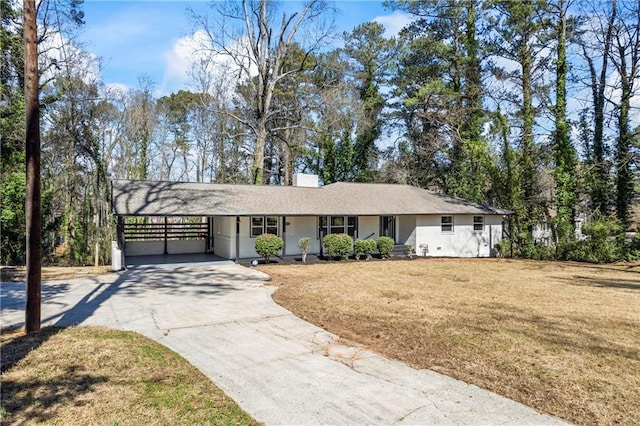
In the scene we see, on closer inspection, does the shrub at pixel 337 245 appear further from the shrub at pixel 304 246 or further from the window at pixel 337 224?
the window at pixel 337 224

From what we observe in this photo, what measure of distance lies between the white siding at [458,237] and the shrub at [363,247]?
10.3 feet

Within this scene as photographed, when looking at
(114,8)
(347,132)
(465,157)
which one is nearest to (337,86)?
(347,132)

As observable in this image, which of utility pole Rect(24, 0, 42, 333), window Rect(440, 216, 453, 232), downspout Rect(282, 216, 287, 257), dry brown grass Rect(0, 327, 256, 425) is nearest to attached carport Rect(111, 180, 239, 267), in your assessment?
downspout Rect(282, 216, 287, 257)

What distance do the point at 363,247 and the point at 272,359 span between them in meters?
12.3

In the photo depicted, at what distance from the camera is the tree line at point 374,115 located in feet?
61.3

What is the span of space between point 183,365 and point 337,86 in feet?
80.2

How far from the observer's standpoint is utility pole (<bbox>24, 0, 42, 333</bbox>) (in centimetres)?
599

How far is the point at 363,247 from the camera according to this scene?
17359 millimetres

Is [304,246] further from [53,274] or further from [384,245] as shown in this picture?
[53,274]

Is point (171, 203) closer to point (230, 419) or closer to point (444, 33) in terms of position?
point (230, 419)

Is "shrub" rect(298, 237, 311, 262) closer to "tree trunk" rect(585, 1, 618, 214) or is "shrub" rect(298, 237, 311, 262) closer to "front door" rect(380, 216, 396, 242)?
"front door" rect(380, 216, 396, 242)

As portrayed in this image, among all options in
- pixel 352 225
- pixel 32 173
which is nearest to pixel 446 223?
pixel 352 225

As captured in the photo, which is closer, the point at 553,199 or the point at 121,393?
the point at 121,393

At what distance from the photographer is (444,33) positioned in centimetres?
2581
